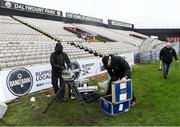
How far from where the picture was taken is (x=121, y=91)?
24.5ft

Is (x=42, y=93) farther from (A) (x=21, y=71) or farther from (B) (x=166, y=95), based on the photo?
(B) (x=166, y=95)

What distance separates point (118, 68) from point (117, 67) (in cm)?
7

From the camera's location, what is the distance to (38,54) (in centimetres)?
1388

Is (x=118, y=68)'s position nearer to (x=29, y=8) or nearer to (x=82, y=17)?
(x=29, y=8)

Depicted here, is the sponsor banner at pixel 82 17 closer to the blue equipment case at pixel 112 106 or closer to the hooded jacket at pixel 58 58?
the hooded jacket at pixel 58 58

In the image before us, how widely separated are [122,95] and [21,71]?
444 centimetres

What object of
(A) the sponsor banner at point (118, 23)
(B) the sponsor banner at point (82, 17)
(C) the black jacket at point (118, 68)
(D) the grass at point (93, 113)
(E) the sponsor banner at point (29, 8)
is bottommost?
(D) the grass at point (93, 113)

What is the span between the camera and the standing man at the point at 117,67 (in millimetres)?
7565

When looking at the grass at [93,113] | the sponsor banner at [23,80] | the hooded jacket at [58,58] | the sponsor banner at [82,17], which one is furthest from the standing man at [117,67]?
the sponsor banner at [82,17]

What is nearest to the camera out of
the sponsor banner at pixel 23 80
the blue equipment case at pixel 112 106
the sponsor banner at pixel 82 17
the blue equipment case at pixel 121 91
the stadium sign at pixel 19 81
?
the blue equipment case at pixel 121 91

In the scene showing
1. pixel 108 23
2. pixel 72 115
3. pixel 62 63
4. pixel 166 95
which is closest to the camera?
pixel 72 115

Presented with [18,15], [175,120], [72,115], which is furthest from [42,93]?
[18,15]

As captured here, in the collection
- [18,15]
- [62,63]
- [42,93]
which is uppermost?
[18,15]

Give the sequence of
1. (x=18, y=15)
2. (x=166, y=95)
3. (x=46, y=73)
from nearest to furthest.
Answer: (x=166, y=95) → (x=46, y=73) → (x=18, y=15)
